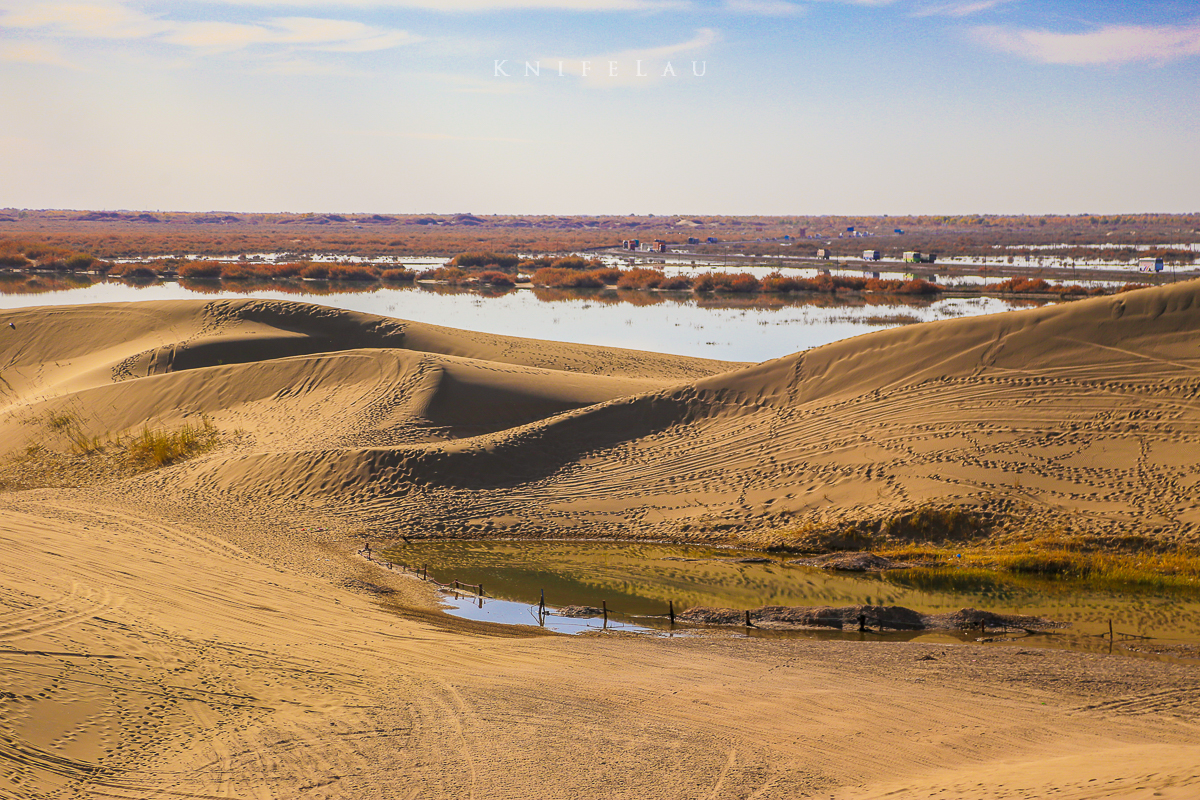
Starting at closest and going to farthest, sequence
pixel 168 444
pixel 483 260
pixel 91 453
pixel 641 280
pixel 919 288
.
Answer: pixel 168 444
pixel 91 453
pixel 919 288
pixel 641 280
pixel 483 260

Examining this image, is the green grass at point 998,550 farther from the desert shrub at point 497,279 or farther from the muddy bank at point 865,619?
→ the desert shrub at point 497,279

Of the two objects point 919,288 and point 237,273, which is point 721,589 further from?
point 237,273

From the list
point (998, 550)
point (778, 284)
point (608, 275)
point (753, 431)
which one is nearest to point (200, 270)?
point (608, 275)

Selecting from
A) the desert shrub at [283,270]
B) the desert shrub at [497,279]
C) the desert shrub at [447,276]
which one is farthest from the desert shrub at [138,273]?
the desert shrub at [497,279]

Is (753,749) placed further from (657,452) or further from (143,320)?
(143,320)

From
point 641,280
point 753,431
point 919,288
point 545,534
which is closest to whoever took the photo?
point 545,534

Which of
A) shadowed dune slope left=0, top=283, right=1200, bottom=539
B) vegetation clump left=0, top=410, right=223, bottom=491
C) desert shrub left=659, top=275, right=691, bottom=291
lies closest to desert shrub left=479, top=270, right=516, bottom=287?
desert shrub left=659, top=275, right=691, bottom=291
